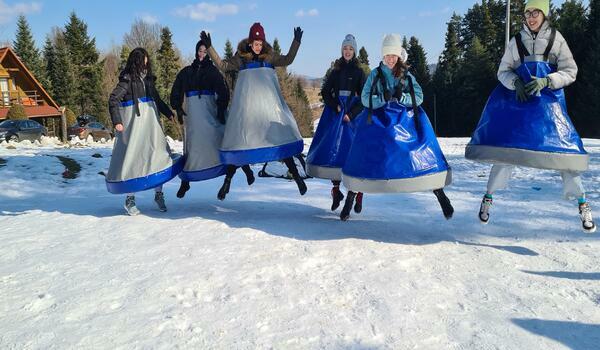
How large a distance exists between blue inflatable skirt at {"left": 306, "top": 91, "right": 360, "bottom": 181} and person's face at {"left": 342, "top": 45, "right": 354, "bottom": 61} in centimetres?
43

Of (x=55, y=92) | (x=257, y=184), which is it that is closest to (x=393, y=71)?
(x=257, y=184)

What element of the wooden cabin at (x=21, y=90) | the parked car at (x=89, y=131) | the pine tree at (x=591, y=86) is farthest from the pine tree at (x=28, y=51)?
the pine tree at (x=591, y=86)

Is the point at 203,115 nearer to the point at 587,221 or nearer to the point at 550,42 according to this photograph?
the point at 550,42

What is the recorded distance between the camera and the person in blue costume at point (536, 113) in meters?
4.01

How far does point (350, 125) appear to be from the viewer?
5223 mm

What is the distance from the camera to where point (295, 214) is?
5598 mm

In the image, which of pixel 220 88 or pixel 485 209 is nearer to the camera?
pixel 485 209

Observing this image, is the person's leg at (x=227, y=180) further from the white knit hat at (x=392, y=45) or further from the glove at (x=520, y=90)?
the glove at (x=520, y=90)

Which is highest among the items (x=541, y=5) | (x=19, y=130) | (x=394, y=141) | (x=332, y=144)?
(x=541, y=5)

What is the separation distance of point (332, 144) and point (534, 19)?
2.24 meters

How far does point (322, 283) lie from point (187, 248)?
140 cm

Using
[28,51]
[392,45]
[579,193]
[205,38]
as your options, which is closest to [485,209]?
[579,193]

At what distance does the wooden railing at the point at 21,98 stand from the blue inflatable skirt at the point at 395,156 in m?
34.1

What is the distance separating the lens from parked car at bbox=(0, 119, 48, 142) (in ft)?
66.7
